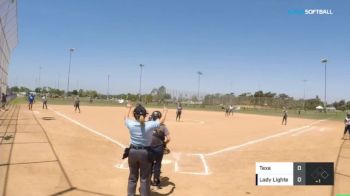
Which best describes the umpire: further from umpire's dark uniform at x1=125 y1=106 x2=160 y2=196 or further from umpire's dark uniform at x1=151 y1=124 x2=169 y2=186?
umpire's dark uniform at x1=151 y1=124 x2=169 y2=186

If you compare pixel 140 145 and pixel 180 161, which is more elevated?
A: pixel 140 145

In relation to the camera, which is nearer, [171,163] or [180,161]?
[171,163]

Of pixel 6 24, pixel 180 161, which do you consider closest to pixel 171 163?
pixel 180 161

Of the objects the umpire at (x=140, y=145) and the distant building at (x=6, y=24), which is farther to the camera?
the distant building at (x=6, y=24)

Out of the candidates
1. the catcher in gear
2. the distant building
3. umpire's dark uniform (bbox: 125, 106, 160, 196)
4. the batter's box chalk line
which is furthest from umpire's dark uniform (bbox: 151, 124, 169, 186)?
the distant building

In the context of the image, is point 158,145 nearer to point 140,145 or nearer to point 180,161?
point 140,145

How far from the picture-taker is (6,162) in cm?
879

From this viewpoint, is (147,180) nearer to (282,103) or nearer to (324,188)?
(324,188)
